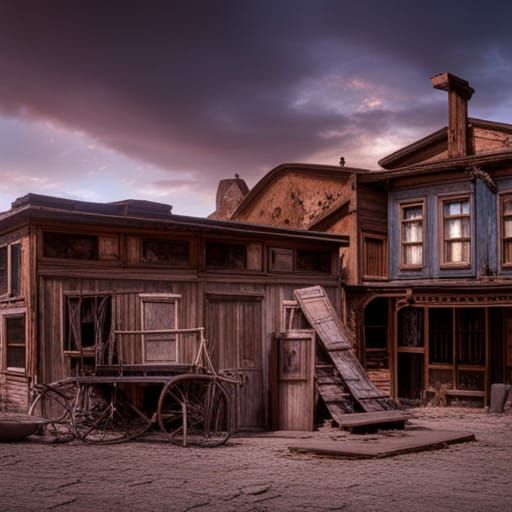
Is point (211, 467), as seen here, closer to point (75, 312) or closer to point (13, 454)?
point (13, 454)

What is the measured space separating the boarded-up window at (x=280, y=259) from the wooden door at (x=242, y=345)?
118 centimetres

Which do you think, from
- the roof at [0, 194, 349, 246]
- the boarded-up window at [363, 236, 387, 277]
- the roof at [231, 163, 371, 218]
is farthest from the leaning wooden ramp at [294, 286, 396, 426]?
the roof at [231, 163, 371, 218]

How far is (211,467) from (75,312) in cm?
546

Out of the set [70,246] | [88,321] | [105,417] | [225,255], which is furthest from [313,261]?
[105,417]

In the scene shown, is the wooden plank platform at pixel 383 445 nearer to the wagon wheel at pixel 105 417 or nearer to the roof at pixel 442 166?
the wagon wheel at pixel 105 417

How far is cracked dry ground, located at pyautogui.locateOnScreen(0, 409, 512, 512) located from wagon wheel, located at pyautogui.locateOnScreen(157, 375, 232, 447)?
→ 1.66 ft

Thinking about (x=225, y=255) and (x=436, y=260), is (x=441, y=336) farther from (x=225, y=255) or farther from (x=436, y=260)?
(x=225, y=255)

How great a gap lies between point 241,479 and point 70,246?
726cm

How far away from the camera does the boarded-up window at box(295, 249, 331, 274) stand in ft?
66.4

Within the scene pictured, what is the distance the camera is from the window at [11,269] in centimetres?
1618

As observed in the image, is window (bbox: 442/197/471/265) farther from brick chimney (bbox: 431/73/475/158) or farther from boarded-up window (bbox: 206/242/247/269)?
boarded-up window (bbox: 206/242/247/269)

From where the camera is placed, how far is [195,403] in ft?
49.5

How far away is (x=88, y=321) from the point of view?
52.5 ft

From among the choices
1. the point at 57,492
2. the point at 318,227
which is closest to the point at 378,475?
the point at 57,492
